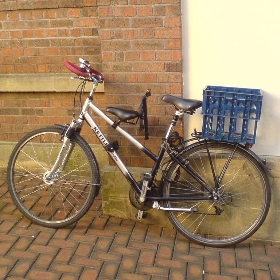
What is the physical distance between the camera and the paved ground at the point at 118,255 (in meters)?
2.99

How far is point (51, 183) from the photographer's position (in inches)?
140

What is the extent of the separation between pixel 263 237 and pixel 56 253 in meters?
1.74

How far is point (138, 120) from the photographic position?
3443 millimetres

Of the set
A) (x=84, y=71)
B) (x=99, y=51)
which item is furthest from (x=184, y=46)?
(x=99, y=51)

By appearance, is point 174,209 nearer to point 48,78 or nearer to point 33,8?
point 48,78

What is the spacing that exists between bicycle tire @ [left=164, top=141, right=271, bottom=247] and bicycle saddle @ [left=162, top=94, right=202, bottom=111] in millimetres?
314

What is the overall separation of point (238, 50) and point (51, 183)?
195 cm

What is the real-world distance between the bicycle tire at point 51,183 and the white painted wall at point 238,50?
46.2 inches

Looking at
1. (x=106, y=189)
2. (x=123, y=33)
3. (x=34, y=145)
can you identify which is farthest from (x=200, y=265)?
(x=34, y=145)

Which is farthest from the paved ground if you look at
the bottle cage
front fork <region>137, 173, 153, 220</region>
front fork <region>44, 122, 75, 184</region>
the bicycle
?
the bottle cage

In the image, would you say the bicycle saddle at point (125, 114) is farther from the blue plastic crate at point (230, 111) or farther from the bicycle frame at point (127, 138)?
the blue plastic crate at point (230, 111)

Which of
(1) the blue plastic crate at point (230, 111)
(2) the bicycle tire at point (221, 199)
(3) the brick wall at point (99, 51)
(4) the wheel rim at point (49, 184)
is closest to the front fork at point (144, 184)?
(2) the bicycle tire at point (221, 199)

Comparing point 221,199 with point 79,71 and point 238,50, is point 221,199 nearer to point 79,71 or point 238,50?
point 238,50

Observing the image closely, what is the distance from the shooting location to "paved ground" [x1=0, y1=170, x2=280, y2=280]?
2.99 m
